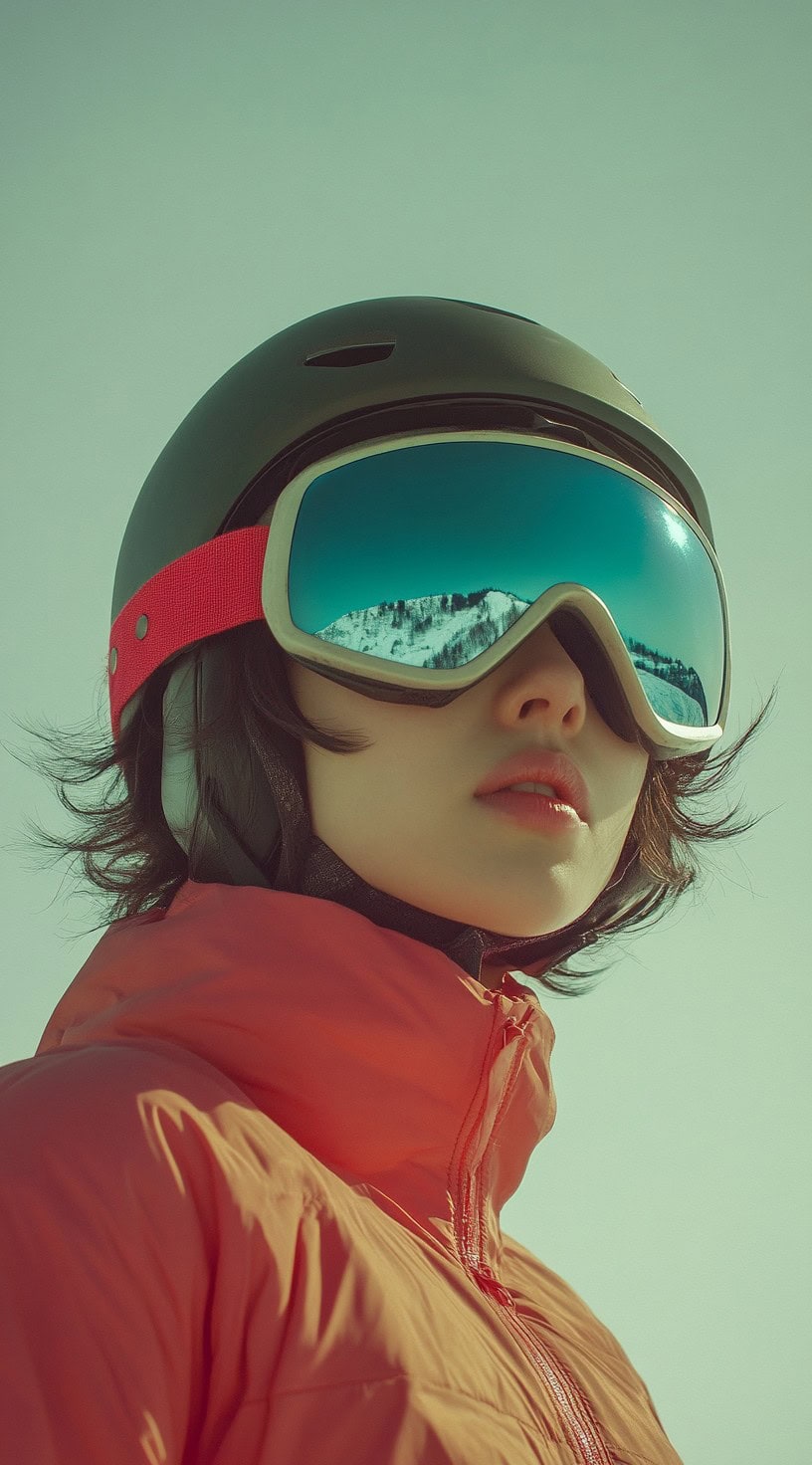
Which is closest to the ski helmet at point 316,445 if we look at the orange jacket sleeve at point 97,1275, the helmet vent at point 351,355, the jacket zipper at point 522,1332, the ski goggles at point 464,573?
the helmet vent at point 351,355

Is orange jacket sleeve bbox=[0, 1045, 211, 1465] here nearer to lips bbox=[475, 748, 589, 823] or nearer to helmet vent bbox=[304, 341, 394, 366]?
lips bbox=[475, 748, 589, 823]

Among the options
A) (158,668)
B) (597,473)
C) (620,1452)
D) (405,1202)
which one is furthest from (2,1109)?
(597,473)

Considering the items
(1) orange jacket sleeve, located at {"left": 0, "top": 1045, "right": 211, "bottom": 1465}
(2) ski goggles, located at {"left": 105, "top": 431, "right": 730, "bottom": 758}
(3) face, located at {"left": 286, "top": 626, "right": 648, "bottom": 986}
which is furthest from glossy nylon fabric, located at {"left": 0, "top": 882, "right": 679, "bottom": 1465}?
(2) ski goggles, located at {"left": 105, "top": 431, "right": 730, "bottom": 758}

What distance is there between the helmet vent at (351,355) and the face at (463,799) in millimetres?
625

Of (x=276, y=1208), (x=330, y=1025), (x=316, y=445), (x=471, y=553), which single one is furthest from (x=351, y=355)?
(x=276, y=1208)

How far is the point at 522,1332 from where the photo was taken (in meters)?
1.62

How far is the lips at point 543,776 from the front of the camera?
5.96 ft

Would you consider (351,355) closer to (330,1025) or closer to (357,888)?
(357,888)

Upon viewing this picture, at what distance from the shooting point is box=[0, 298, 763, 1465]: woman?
1247 mm

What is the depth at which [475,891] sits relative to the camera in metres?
1.80

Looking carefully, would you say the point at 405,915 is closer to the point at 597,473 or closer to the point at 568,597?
the point at 568,597

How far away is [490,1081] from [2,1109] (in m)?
0.63

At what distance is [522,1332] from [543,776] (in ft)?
Result: 2.23

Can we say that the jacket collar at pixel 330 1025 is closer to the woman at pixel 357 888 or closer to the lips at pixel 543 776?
the woman at pixel 357 888
